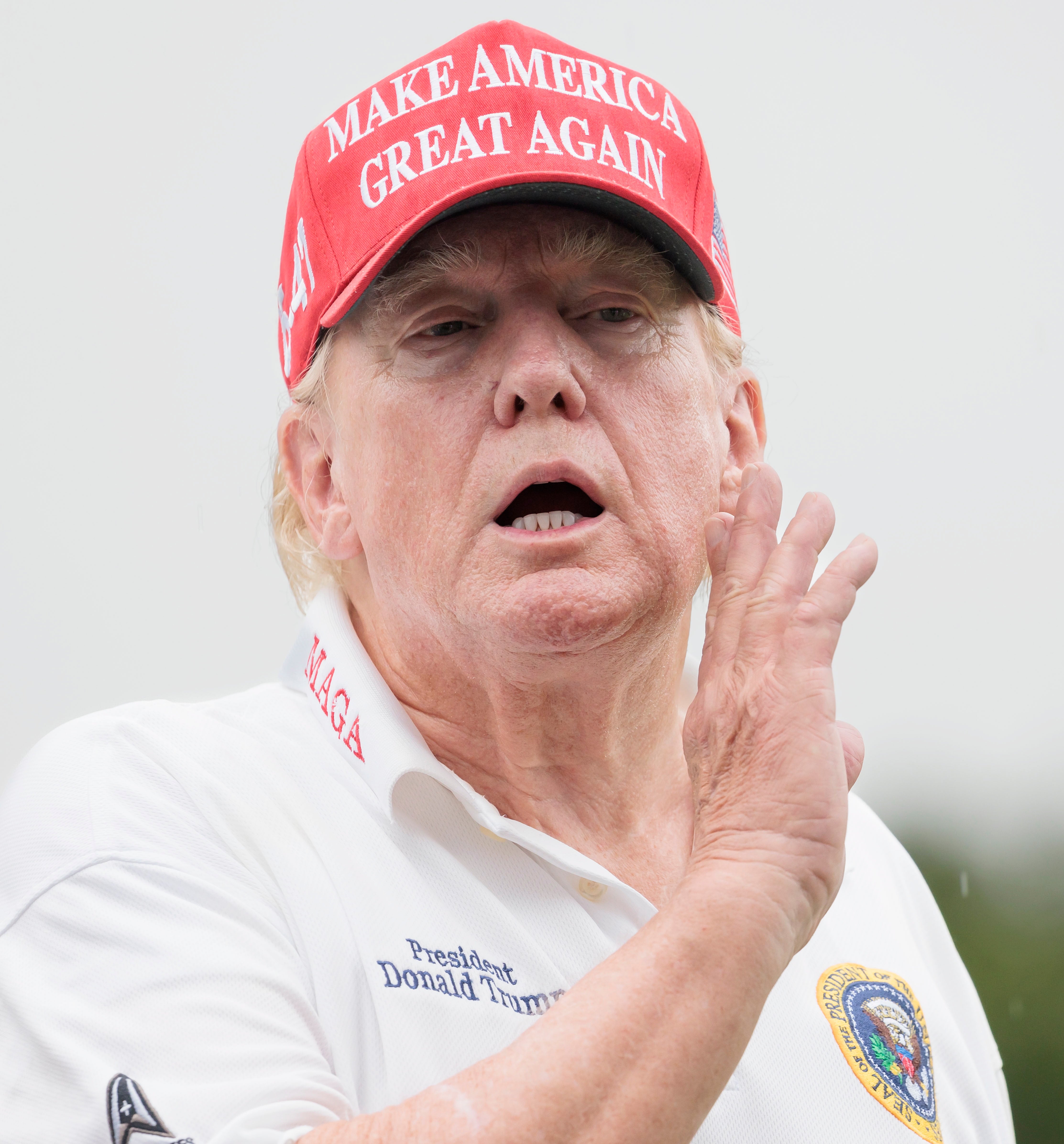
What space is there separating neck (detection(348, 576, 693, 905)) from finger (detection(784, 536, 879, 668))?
0.42 meters

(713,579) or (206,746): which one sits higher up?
(713,579)

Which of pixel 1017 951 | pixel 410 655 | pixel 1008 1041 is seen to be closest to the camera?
pixel 410 655

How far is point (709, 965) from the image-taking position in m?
1.87

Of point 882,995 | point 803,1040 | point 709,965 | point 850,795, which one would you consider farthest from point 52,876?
point 850,795

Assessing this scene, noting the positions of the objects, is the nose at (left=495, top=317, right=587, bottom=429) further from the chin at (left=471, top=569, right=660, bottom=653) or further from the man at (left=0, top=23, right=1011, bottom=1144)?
the chin at (left=471, top=569, right=660, bottom=653)

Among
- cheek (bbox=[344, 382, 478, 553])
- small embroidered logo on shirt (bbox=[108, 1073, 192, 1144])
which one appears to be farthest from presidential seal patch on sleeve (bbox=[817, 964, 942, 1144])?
small embroidered logo on shirt (bbox=[108, 1073, 192, 1144])

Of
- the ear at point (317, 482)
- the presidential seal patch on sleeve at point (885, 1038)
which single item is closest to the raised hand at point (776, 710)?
the presidential seal patch on sleeve at point (885, 1038)

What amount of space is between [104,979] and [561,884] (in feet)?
2.85

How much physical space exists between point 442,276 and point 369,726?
2.91 ft

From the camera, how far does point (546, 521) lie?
2486mm

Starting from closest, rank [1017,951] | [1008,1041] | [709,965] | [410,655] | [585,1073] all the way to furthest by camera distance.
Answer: [585,1073]
[709,965]
[410,655]
[1008,1041]
[1017,951]

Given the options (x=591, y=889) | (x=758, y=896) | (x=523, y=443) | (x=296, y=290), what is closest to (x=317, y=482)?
(x=296, y=290)

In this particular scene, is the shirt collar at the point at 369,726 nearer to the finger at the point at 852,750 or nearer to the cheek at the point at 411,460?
the cheek at the point at 411,460

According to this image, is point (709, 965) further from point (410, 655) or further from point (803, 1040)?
point (410, 655)
